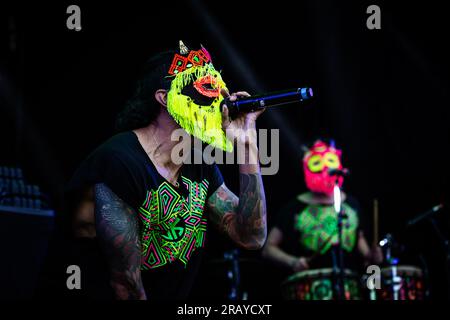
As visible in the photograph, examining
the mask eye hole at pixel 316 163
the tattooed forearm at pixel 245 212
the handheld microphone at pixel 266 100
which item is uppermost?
the handheld microphone at pixel 266 100

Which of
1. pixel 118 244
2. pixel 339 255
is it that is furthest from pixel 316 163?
pixel 118 244

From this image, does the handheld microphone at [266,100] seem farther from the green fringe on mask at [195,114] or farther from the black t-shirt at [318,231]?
the black t-shirt at [318,231]

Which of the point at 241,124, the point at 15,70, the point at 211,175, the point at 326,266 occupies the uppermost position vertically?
the point at 15,70

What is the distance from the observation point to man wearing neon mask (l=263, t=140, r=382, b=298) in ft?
20.0

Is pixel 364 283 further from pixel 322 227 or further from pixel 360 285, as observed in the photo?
pixel 322 227

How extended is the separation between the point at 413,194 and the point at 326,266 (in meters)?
1.23

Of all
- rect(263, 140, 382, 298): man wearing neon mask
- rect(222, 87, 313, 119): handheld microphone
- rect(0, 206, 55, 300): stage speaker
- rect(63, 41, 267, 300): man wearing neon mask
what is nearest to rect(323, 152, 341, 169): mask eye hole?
rect(263, 140, 382, 298): man wearing neon mask

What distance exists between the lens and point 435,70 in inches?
250

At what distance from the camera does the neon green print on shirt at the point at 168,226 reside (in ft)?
8.94

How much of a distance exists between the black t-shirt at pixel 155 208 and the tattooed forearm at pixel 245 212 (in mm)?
141

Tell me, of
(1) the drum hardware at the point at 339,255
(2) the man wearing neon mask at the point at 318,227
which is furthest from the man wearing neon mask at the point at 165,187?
(2) the man wearing neon mask at the point at 318,227

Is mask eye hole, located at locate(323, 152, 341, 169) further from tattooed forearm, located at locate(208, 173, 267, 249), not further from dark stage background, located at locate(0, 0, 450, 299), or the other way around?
tattooed forearm, located at locate(208, 173, 267, 249)
